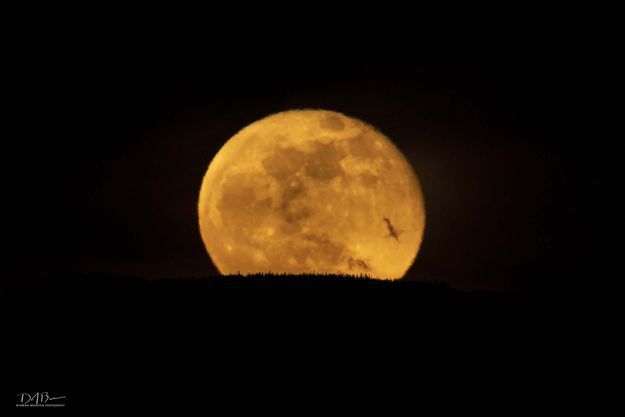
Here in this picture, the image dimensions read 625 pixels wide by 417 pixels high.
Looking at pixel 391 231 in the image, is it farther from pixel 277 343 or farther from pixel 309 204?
pixel 277 343

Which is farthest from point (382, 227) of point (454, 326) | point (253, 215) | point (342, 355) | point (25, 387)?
point (25, 387)

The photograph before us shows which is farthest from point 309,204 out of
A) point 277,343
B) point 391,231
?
point 277,343

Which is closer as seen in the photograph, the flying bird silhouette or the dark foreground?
the dark foreground

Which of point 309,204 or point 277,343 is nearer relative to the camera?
point 277,343

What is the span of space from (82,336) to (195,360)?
2516 millimetres

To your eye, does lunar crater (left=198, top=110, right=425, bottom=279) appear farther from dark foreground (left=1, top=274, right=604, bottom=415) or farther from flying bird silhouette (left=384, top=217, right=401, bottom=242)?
dark foreground (left=1, top=274, right=604, bottom=415)

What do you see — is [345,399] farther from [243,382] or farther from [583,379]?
[583,379]

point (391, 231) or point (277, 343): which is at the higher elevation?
point (391, 231)

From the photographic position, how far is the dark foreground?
31.7 ft

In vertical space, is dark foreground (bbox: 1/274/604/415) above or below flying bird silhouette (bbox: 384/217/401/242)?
below

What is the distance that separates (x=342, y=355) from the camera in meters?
10.6

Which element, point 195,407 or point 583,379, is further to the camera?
point 583,379

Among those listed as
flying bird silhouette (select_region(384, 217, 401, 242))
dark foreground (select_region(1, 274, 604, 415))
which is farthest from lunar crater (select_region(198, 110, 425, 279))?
dark foreground (select_region(1, 274, 604, 415))

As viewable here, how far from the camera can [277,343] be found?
35.7 feet
